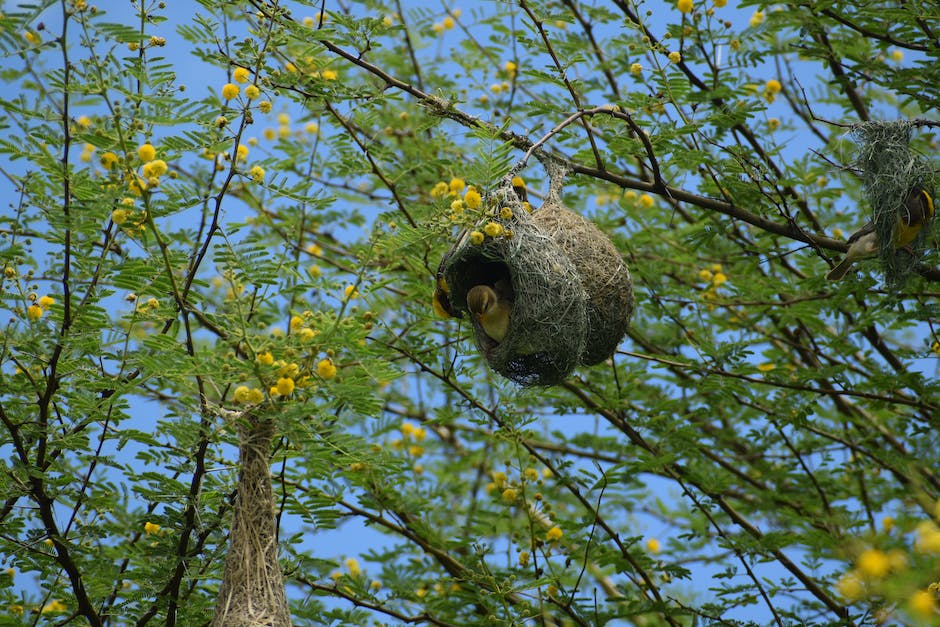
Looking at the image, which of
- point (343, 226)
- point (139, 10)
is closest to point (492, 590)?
point (139, 10)

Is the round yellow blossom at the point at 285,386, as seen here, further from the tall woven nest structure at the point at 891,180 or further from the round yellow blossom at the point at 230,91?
the tall woven nest structure at the point at 891,180

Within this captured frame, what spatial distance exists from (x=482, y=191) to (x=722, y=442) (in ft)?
10.4

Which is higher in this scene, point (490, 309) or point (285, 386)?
point (490, 309)

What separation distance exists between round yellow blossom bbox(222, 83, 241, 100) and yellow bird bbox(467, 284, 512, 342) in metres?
0.89

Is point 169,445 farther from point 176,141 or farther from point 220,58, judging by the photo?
point 220,58

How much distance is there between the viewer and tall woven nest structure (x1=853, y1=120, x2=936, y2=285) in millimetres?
3680

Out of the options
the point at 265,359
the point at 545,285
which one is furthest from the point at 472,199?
the point at 265,359

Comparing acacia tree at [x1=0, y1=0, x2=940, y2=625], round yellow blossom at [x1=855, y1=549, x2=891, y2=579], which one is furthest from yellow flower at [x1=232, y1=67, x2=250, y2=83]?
round yellow blossom at [x1=855, y1=549, x2=891, y2=579]

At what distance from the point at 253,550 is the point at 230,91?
130cm

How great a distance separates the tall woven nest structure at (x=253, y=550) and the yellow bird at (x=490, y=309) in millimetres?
691

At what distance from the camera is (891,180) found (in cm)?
369

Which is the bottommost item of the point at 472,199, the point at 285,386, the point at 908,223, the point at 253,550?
the point at 253,550

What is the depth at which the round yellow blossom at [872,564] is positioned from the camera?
58.6 inches

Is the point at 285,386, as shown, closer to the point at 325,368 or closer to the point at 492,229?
the point at 325,368
